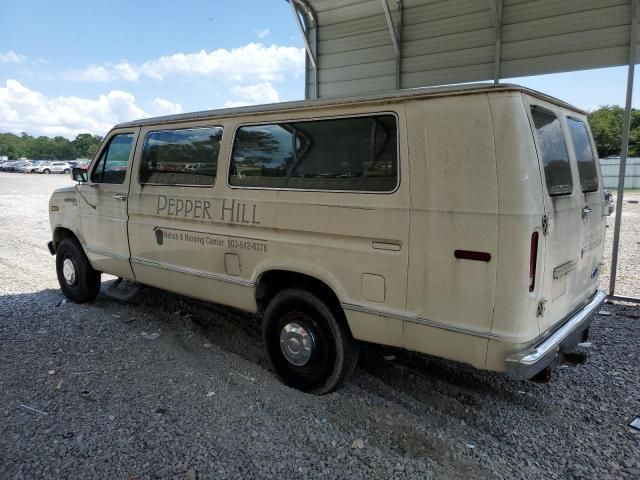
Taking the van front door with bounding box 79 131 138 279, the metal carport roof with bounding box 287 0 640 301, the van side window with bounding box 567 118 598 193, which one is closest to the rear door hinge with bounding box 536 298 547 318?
the van side window with bounding box 567 118 598 193

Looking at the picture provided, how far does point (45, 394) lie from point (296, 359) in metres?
1.96

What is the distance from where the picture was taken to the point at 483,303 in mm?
2777

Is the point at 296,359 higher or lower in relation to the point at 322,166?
lower

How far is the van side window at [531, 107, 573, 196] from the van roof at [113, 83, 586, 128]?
14 centimetres

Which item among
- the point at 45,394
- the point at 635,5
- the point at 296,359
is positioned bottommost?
the point at 45,394

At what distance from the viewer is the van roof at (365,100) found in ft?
9.08

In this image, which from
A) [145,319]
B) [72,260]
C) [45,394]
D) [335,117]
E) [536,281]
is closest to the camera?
[536,281]

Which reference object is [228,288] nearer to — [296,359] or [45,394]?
[296,359]

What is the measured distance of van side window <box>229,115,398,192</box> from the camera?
→ 10.5ft

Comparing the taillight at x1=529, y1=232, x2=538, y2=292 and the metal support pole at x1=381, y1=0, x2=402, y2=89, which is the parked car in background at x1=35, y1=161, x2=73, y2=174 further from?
the taillight at x1=529, y1=232, x2=538, y2=292

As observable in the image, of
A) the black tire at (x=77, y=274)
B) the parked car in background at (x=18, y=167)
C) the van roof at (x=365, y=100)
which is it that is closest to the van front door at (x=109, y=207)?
the black tire at (x=77, y=274)

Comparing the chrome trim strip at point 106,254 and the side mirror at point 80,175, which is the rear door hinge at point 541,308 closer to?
the chrome trim strip at point 106,254

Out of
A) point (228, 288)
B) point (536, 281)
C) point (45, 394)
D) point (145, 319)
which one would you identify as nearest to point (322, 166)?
Result: point (228, 288)

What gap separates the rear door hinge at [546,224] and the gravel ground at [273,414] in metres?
1.39
